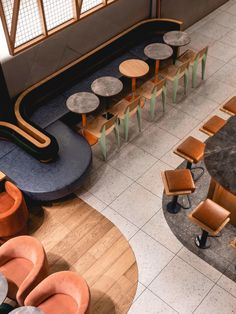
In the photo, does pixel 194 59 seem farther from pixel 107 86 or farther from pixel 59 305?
pixel 59 305

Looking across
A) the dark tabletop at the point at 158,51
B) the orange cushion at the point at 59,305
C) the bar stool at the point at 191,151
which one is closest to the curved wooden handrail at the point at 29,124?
the dark tabletop at the point at 158,51

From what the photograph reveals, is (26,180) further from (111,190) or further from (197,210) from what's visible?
(197,210)

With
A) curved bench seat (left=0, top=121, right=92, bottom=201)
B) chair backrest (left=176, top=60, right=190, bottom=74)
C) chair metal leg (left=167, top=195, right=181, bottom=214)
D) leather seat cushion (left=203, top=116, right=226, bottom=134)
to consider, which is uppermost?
chair backrest (left=176, top=60, right=190, bottom=74)

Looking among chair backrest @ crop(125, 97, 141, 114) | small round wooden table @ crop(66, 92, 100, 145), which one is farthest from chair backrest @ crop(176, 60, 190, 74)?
small round wooden table @ crop(66, 92, 100, 145)

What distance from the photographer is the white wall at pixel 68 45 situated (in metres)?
6.23

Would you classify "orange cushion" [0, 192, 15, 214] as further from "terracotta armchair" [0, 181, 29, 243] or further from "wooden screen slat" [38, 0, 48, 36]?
"wooden screen slat" [38, 0, 48, 36]

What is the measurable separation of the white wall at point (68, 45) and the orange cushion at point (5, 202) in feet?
5.63

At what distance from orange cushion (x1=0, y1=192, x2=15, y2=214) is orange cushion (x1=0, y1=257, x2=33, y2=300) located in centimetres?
88

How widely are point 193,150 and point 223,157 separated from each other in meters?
0.73

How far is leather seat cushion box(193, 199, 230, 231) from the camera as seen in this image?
15.9 ft

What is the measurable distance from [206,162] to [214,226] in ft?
2.56

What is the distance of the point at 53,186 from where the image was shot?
567 cm

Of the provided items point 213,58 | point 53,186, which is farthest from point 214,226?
point 213,58

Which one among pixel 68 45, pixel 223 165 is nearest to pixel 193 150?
pixel 223 165
